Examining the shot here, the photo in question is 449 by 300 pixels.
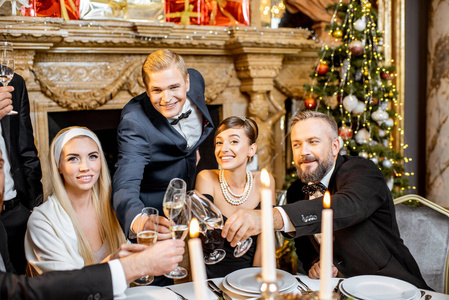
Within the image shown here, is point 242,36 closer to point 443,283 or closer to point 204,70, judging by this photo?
point 204,70

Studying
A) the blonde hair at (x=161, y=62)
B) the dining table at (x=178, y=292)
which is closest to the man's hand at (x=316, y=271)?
the dining table at (x=178, y=292)

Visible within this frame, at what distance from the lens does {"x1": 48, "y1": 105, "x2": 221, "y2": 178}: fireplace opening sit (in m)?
4.04

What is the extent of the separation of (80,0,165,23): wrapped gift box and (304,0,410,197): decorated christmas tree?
154 centimetres

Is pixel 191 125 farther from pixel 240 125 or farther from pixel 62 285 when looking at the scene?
pixel 62 285

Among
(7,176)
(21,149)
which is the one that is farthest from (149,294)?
(21,149)

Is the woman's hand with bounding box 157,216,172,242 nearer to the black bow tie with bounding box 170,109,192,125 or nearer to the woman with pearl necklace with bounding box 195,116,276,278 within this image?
the woman with pearl necklace with bounding box 195,116,276,278

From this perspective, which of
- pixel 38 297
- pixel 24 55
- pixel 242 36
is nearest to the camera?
pixel 38 297

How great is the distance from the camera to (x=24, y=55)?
3533 millimetres

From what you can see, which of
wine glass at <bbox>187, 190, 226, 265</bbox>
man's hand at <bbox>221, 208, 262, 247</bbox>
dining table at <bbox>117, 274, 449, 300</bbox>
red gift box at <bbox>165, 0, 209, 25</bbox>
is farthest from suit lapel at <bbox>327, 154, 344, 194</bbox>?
red gift box at <bbox>165, 0, 209, 25</bbox>

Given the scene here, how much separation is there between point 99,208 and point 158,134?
489 millimetres

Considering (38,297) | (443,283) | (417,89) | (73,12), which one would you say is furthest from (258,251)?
(417,89)

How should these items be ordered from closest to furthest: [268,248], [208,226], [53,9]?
[268,248] < [208,226] < [53,9]

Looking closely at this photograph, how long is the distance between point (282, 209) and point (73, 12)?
2.99 m

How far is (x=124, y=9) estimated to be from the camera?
13.6ft
